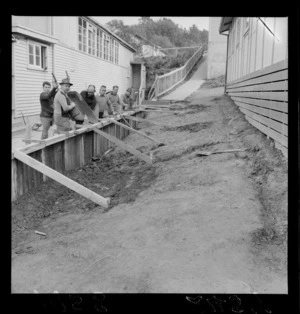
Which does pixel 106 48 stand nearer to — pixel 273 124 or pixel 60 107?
pixel 60 107

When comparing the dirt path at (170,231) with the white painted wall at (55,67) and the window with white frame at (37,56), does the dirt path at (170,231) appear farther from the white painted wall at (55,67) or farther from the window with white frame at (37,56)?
the window with white frame at (37,56)

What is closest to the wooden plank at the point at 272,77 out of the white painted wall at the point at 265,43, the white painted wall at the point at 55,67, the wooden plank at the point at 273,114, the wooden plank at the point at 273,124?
the white painted wall at the point at 265,43

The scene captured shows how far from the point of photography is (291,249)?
318 cm

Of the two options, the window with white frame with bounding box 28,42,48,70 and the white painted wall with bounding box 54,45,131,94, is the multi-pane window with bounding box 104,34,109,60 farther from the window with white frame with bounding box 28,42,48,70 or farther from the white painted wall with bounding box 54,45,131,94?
the window with white frame with bounding box 28,42,48,70

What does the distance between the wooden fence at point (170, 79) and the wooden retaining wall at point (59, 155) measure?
13041 millimetres

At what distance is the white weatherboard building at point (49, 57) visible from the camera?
37.8ft

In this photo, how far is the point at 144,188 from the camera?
7555mm

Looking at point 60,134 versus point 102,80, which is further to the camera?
point 102,80

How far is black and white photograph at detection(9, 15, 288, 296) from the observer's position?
3855 mm

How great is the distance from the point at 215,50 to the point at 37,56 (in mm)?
18809

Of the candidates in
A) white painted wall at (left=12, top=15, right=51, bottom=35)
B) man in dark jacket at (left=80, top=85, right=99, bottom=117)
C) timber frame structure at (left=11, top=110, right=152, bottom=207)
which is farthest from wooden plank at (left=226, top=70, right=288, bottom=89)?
white painted wall at (left=12, top=15, right=51, bottom=35)

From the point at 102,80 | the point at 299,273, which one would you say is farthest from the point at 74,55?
the point at 299,273
